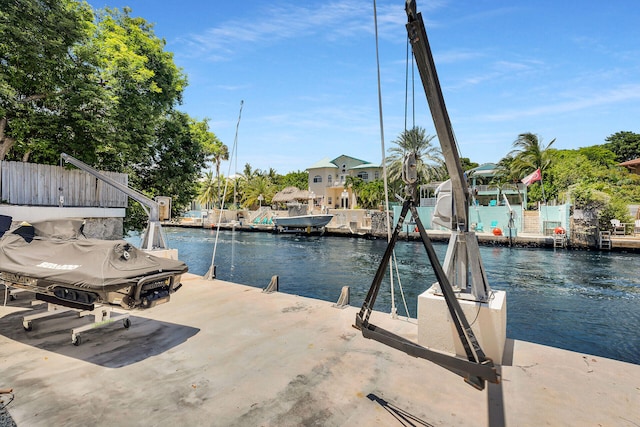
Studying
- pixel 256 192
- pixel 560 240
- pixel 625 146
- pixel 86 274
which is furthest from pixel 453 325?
pixel 625 146

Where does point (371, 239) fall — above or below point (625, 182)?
below

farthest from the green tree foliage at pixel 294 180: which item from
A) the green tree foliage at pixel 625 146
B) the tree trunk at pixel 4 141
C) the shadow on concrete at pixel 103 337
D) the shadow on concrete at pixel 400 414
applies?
Result: the shadow on concrete at pixel 400 414

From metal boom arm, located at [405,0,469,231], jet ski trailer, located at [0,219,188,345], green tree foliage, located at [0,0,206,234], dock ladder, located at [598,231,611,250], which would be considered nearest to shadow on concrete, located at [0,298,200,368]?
jet ski trailer, located at [0,219,188,345]

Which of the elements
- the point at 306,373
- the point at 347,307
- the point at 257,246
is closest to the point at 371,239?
the point at 257,246

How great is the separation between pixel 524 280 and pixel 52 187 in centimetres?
2196

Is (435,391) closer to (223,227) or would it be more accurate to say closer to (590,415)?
(590,415)

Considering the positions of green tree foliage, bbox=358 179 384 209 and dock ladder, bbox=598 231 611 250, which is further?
green tree foliage, bbox=358 179 384 209

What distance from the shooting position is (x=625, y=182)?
38.6 meters

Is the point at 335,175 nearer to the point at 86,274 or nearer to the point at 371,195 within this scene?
the point at 371,195

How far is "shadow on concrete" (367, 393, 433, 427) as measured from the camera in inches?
132

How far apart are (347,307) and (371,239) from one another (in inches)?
1386

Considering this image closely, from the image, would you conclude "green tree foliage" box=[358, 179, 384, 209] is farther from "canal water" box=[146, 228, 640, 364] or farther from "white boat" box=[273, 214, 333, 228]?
"canal water" box=[146, 228, 640, 364]

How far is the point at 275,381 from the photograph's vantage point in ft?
13.9

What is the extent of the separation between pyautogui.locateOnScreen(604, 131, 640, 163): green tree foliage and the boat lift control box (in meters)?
67.8
